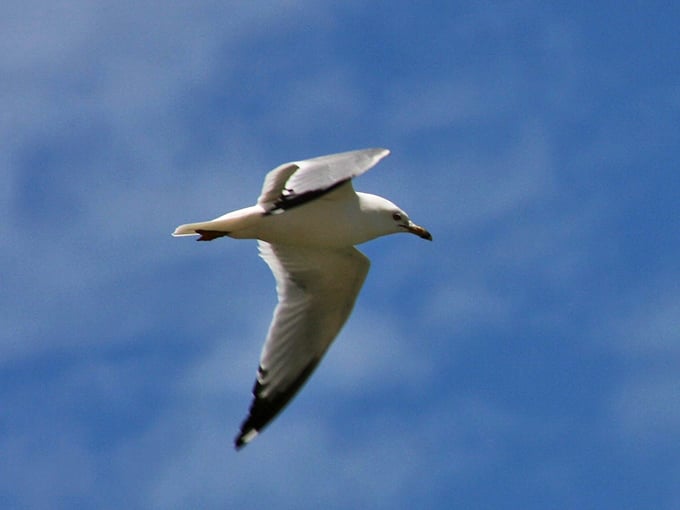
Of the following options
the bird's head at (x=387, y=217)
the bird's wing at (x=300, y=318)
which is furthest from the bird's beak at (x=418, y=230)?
the bird's wing at (x=300, y=318)

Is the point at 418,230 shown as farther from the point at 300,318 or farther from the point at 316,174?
the point at 316,174

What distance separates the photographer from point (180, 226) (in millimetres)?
10086

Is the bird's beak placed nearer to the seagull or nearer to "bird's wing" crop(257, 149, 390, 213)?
the seagull

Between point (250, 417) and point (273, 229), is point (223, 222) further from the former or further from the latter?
point (250, 417)

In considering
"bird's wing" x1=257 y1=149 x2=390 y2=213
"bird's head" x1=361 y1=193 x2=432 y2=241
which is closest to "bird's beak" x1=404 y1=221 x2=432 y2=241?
"bird's head" x1=361 y1=193 x2=432 y2=241

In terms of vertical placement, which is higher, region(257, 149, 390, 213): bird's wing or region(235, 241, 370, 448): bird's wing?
region(257, 149, 390, 213): bird's wing

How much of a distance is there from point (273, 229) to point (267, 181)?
0.49 m

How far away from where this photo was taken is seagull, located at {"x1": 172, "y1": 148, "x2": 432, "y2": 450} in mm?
9836

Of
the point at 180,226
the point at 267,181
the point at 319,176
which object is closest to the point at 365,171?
the point at 319,176

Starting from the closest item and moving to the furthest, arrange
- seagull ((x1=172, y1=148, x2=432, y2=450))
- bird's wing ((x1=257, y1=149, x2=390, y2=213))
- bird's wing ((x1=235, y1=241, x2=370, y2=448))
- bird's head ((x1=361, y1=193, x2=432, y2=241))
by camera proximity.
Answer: bird's wing ((x1=257, y1=149, x2=390, y2=213)), seagull ((x1=172, y1=148, x2=432, y2=450)), bird's head ((x1=361, y1=193, x2=432, y2=241)), bird's wing ((x1=235, y1=241, x2=370, y2=448))

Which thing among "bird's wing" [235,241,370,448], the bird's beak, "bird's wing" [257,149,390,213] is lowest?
"bird's wing" [235,241,370,448]

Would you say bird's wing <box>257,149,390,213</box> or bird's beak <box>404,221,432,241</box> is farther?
bird's beak <box>404,221,432,241</box>

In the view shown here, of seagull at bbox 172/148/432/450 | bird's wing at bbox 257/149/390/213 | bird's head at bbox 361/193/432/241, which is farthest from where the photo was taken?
bird's head at bbox 361/193/432/241

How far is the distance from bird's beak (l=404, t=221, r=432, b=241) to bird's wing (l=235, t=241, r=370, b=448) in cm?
37
